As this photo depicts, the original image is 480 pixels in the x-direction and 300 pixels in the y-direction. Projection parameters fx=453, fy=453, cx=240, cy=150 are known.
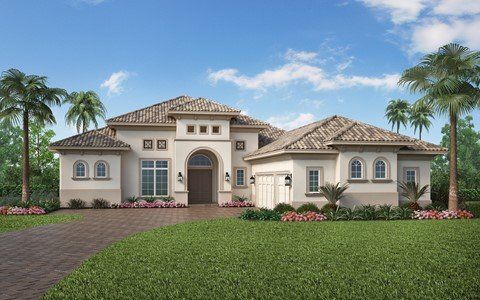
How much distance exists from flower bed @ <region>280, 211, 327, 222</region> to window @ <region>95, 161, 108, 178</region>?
42.2 feet

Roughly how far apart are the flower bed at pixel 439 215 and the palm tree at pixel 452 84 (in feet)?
1.93

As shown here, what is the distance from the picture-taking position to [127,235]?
50.5ft

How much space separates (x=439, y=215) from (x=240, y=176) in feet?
42.7

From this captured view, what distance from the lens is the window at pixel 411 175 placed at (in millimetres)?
24750

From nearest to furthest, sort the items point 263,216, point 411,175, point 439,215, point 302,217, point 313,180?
1. point 302,217
2. point 263,216
3. point 439,215
4. point 313,180
5. point 411,175

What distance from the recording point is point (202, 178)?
30.5 m

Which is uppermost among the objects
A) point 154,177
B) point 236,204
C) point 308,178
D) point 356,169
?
point 356,169

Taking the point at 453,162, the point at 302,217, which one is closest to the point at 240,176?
the point at 302,217

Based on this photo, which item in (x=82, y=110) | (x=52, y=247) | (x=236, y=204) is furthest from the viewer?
(x=82, y=110)

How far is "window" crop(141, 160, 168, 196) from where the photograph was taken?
2906 cm

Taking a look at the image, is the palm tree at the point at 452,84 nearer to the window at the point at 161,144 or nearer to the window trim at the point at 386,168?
the window trim at the point at 386,168

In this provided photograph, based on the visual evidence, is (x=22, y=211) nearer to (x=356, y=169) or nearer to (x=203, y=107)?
(x=203, y=107)

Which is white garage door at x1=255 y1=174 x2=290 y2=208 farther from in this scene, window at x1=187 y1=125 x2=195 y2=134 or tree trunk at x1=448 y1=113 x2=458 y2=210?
tree trunk at x1=448 y1=113 x2=458 y2=210

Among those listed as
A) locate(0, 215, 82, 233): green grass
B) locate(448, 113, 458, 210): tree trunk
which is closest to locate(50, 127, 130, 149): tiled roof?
locate(0, 215, 82, 233): green grass
